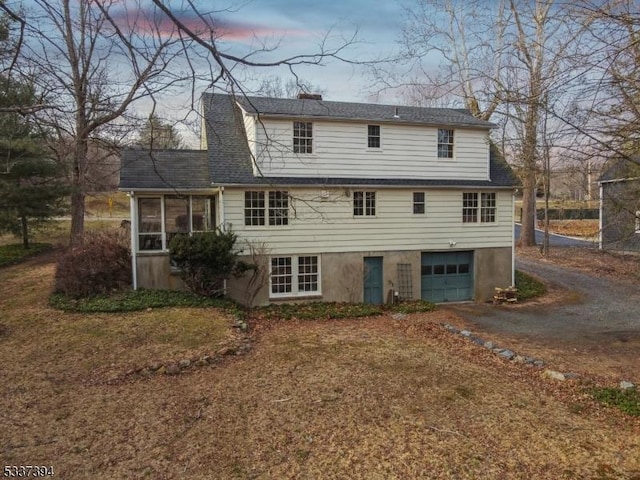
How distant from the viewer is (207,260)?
43.0 ft

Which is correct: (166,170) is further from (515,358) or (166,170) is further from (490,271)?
(490,271)

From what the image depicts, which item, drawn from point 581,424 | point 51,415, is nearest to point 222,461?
point 51,415

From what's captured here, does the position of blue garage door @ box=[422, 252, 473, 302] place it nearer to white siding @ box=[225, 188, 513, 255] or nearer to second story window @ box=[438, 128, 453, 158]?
white siding @ box=[225, 188, 513, 255]

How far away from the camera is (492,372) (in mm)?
8422

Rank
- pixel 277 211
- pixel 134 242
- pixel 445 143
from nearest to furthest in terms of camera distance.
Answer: pixel 134 242
pixel 277 211
pixel 445 143

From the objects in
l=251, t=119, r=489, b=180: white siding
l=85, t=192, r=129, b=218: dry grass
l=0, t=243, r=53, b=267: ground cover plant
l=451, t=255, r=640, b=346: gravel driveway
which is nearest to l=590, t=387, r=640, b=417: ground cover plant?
l=451, t=255, r=640, b=346: gravel driveway

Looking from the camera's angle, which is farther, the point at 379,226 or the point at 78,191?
the point at 78,191

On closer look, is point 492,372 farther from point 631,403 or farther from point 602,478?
point 602,478

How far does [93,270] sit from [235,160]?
220 inches

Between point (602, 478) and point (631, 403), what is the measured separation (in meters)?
2.59

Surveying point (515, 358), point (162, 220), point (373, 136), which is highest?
point (373, 136)

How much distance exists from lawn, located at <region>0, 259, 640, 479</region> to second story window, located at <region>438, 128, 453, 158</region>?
8.72 m

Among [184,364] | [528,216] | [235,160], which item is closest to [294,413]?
[184,364]

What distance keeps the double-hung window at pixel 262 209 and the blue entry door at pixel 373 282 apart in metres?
3.48
